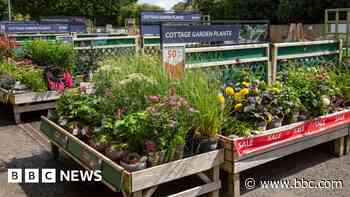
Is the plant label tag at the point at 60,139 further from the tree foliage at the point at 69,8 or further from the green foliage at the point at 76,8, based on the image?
the tree foliage at the point at 69,8

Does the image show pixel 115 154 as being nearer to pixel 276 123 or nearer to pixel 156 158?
pixel 156 158

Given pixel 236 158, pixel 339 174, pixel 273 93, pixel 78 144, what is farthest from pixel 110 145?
pixel 339 174

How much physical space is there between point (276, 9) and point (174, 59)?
1051 inches

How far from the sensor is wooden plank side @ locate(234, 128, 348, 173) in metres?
3.83

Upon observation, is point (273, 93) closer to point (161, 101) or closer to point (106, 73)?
point (161, 101)

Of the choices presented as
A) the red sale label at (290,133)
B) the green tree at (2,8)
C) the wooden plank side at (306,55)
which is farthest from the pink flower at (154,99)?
the green tree at (2,8)

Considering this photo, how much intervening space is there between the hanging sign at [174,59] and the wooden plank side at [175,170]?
1241 mm

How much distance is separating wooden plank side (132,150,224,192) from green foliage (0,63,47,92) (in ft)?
13.6

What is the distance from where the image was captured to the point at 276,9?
97.0ft

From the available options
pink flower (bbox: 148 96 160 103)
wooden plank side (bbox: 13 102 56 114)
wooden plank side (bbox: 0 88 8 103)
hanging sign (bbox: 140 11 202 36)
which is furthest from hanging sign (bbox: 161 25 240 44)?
wooden plank side (bbox: 0 88 8 103)

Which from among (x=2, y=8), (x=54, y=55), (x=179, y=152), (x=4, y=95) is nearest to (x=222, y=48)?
(x=179, y=152)

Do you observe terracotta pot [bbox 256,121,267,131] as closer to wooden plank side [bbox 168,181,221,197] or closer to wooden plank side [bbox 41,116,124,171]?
wooden plank side [bbox 168,181,221,197]

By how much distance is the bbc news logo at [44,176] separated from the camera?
4.29 m

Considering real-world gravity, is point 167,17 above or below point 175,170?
above
